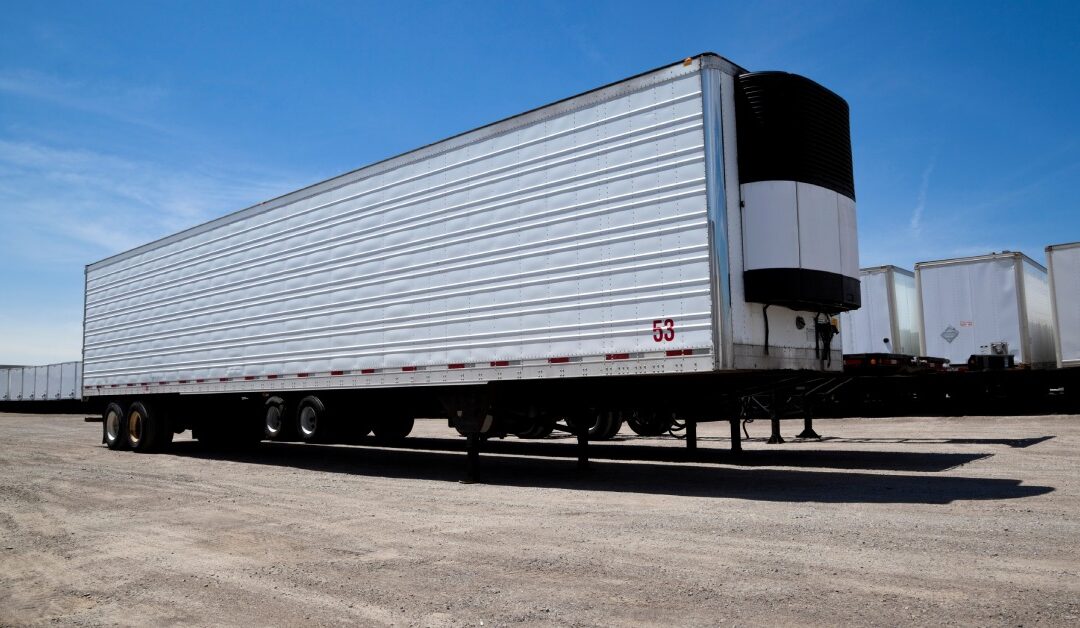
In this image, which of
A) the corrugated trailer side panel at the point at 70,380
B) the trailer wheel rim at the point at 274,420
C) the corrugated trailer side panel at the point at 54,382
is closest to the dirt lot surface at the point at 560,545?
the trailer wheel rim at the point at 274,420

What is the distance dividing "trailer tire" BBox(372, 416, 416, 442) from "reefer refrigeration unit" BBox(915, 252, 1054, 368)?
42.4ft

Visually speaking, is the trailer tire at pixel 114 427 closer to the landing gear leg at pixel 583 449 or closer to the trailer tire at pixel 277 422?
the trailer tire at pixel 277 422

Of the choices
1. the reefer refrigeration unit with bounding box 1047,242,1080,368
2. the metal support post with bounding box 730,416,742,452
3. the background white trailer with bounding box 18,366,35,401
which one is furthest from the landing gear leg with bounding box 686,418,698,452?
the background white trailer with bounding box 18,366,35,401

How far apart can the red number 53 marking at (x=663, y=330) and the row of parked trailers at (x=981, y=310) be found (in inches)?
494

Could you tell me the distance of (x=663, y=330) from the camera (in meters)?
8.29

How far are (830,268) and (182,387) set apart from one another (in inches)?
461

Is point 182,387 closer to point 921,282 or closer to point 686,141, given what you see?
point 686,141

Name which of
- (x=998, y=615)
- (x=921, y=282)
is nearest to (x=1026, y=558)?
(x=998, y=615)

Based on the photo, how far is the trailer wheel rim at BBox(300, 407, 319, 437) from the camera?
1343cm

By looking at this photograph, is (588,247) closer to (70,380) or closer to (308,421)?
(308,421)

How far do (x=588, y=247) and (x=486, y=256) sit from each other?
157 cm

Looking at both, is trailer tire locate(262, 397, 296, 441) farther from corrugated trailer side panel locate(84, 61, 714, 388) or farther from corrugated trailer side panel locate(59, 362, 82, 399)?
corrugated trailer side panel locate(59, 362, 82, 399)

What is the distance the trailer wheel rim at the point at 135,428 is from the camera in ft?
53.2

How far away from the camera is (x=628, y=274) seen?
8625 millimetres
